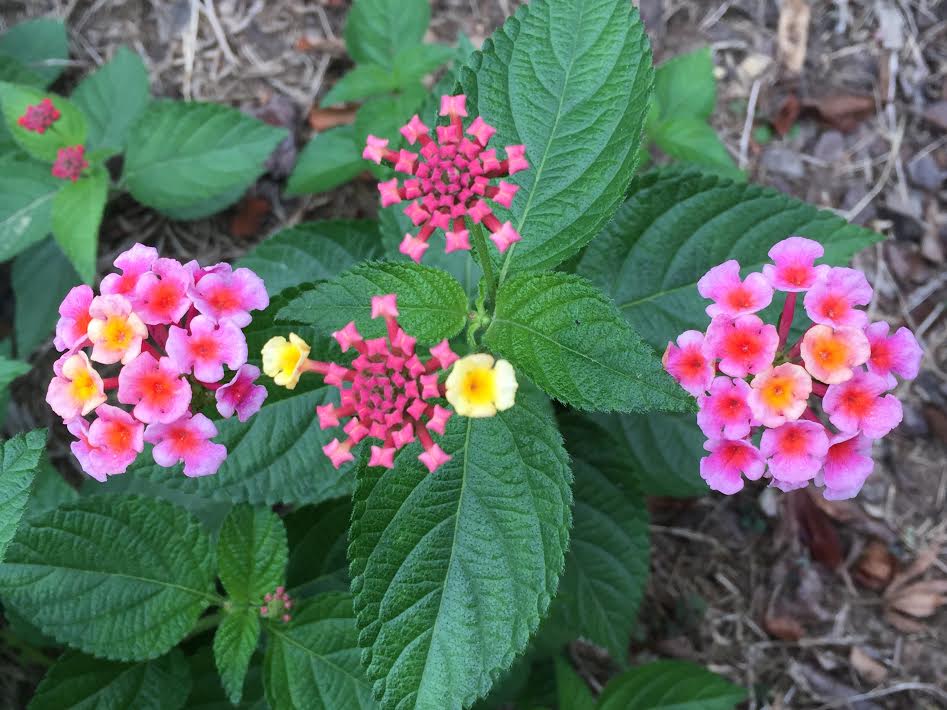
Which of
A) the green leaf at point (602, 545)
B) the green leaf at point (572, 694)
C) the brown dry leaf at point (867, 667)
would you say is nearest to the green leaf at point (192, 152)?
the green leaf at point (602, 545)

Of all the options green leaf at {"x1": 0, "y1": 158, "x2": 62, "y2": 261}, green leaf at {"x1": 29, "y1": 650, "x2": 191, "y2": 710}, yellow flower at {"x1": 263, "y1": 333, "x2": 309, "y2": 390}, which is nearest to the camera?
yellow flower at {"x1": 263, "y1": 333, "x2": 309, "y2": 390}

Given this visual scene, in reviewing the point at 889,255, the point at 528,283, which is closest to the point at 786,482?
the point at 528,283

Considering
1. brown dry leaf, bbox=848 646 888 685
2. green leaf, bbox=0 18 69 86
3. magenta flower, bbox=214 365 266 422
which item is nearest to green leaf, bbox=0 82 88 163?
green leaf, bbox=0 18 69 86

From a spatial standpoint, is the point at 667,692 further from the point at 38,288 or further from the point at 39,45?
the point at 39,45

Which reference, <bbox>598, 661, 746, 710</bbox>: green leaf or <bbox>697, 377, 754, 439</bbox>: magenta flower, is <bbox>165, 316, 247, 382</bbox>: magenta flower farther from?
<bbox>598, 661, 746, 710</bbox>: green leaf

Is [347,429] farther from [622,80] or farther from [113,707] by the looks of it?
[113,707]
